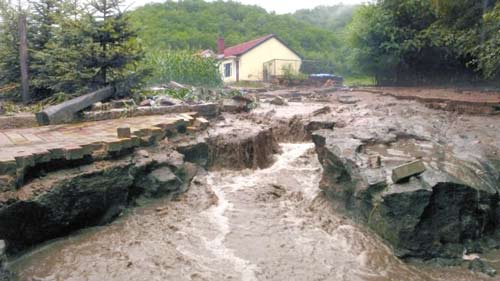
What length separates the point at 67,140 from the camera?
189 inches

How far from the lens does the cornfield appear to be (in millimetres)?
16250

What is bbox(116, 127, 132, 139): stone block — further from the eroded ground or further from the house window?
the house window

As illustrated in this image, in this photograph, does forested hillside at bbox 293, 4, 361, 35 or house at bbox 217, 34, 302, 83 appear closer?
house at bbox 217, 34, 302, 83

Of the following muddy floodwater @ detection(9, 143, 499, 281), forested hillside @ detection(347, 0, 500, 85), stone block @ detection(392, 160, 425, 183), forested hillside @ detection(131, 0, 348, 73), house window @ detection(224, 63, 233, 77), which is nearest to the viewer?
muddy floodwater @ detection(9, 143, 499, 281)

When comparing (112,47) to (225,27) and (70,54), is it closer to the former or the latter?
(70,54)

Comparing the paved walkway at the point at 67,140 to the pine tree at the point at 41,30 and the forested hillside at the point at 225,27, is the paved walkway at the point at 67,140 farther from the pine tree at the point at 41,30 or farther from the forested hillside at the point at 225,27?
the forested hillside at the point at 225,27

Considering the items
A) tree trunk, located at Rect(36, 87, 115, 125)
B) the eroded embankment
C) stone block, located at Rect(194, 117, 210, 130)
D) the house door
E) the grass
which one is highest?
the house door

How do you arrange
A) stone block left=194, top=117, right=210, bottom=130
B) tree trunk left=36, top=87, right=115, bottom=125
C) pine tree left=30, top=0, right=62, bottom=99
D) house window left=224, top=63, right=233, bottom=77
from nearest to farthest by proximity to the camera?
1. tree trunk left=36, top=87, right=115, bottom=125
2. stone block left=194, top=117, right=210, bottom=130
3. pine tree left=30, top=0, right=62, bottom=99
4. house window left=224, top=63, right=233, bottom=77

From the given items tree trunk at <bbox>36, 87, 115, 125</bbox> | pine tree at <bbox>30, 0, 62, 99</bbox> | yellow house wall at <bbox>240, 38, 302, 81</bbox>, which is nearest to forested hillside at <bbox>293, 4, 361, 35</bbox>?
yellow house wall at <bbox>240, 38, 302, 81</bbox>

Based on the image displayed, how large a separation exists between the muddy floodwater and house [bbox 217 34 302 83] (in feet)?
66.9

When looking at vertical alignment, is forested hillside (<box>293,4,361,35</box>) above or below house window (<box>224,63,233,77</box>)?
above

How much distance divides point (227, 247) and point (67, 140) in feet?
7.90

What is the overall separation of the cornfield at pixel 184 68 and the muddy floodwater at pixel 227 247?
448 inches

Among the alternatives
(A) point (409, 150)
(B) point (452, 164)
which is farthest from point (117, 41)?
(B) point (452, 164)
